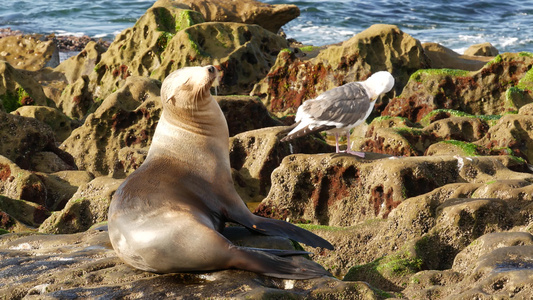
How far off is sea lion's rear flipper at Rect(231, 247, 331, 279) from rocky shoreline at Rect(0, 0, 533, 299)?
6 cm

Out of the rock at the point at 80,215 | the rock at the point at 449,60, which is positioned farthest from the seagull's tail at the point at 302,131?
the rock at the point at 449,60

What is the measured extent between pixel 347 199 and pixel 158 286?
3.18m

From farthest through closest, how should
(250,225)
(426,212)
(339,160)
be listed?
(339,160)
(426,212)
(250,225)

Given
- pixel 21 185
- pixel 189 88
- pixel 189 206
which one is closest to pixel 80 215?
pixel 21 185

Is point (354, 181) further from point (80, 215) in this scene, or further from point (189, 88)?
point (80, 215)

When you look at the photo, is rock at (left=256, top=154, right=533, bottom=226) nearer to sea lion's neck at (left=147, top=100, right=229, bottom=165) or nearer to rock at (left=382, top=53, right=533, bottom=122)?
sea lion's neck at (left=147, top=100, right=229, bottom=165)

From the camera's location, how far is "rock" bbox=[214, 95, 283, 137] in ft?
33.8

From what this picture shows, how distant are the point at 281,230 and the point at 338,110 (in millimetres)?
3237

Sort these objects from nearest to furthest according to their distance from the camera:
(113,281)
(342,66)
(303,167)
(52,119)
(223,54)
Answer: (113,281)
(303,167)
(52,119)
(342,66)
(223,54)

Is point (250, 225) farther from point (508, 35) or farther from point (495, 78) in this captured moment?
point (508, 35)

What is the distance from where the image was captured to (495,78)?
42.8 ft

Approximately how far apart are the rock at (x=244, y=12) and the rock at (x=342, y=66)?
725 centimetres

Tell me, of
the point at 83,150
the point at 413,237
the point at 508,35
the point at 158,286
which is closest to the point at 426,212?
the point at 413,237

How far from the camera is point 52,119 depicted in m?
12.5
